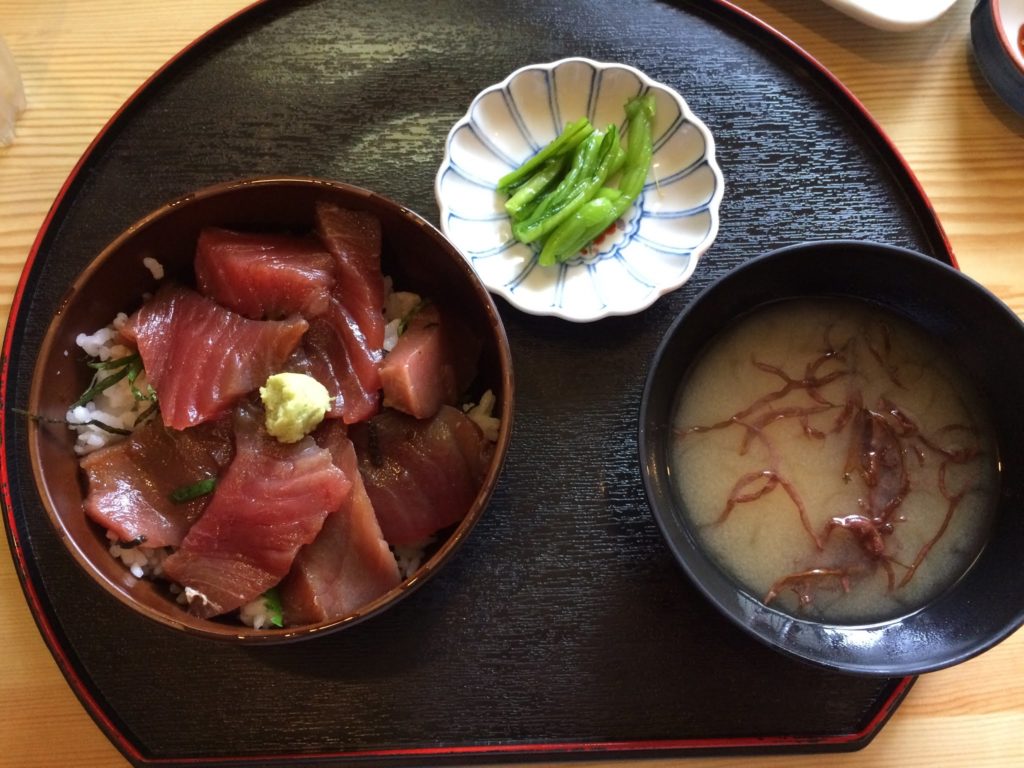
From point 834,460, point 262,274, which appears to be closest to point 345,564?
point 262,274

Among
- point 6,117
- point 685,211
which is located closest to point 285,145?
point 6,117

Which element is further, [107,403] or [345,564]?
[107,403]

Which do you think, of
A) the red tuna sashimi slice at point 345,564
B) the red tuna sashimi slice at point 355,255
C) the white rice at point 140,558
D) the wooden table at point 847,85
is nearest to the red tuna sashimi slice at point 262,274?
the red tuna sashimi slice at point 355,255

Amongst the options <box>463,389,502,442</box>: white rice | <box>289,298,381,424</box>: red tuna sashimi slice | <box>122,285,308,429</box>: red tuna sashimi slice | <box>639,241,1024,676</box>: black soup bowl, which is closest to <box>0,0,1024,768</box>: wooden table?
<box>639,241,1024,676</box>: black soup bowl

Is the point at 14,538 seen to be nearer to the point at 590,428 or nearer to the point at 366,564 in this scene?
the point at 366,564

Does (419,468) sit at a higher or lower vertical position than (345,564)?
higher

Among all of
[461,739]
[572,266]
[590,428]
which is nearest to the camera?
[461,739]

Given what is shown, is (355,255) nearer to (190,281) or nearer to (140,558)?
(190,281)
